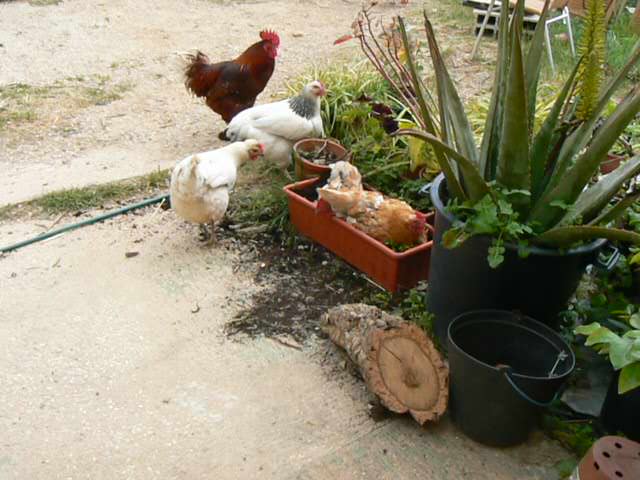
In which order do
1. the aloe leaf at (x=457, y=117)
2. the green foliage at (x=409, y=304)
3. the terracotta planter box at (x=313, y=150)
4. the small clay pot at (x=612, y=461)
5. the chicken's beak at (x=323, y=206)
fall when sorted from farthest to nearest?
the terracotta planter box at (x=313, y=150), the chicken's beak at (x=323, y=206), the green foliage at (x=409, y=304), the aloe leaf at (x=457, y=117), the small clay pot at (x=612, y=461)

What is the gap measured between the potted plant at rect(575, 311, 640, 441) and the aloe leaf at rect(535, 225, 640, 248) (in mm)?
272

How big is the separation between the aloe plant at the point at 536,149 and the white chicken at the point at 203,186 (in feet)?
4.73

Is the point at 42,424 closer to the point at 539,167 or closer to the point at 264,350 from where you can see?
the point at 264,350

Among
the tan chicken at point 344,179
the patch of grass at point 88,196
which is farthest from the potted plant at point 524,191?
the patch of grass at point 88,196

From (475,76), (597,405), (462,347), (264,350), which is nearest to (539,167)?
(462,347)

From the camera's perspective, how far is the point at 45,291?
3400 millimetres

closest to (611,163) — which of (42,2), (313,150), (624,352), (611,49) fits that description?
(313,150)

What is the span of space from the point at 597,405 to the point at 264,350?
148 centimetres

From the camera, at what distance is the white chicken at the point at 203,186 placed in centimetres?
353

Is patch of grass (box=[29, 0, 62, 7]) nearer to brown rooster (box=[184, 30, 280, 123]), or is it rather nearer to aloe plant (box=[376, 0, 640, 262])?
brown rooster (box=[184, 30, 280, 123])

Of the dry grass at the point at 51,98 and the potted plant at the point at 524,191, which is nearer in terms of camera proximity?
the potted plant at the point at 524,191

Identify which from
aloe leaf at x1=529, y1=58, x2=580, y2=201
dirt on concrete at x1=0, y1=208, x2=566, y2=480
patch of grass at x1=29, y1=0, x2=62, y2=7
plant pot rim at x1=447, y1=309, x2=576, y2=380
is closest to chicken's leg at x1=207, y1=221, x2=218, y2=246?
dirt on concrete at x1=0, y1=208, x2=566, y2=480

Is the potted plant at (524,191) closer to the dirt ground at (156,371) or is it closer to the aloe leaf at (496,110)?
the aloe leaf at (496,110)

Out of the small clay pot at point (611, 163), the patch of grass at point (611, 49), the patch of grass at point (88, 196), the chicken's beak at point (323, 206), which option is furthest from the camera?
the patch of grass at point (611, 49)
